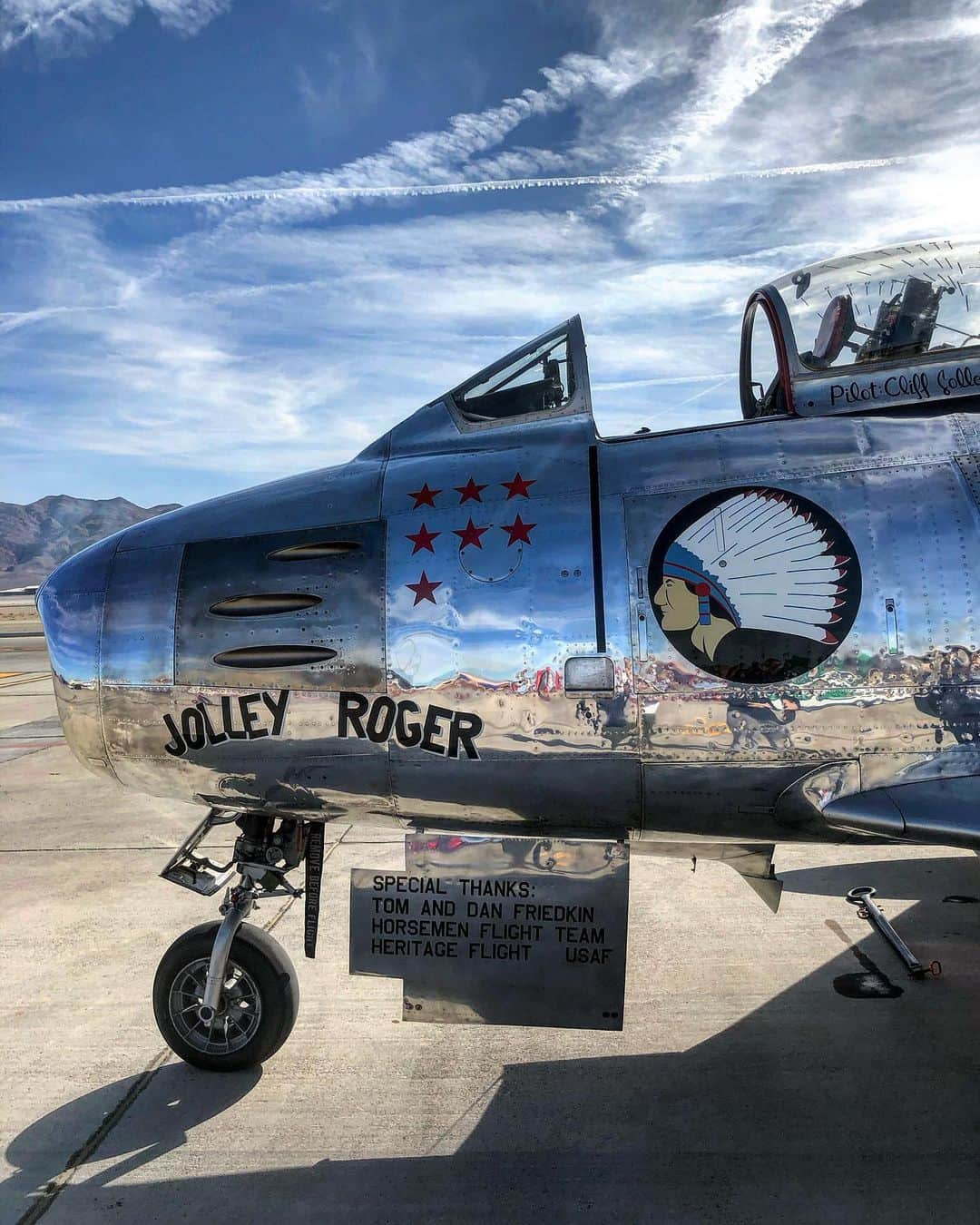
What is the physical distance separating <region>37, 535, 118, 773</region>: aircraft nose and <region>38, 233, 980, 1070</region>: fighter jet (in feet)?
0.04

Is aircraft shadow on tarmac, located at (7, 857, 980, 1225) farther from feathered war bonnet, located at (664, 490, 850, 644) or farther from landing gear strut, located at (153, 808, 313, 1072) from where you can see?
feathered war bonnet, located at (664, 490, 850, 644)

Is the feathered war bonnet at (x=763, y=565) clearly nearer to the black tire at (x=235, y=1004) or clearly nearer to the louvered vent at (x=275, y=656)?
the louvered vent at (x=275, y=656)

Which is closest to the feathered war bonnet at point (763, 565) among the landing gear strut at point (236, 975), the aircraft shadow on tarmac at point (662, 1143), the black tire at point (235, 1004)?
the aircraft shadow on tarmac at point (662, 1143)

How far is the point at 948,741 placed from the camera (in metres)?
3.47

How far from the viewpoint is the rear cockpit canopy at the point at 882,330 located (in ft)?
13.3

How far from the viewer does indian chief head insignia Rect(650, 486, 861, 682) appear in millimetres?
3496

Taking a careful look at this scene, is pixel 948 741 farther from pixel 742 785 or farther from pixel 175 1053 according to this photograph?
pixel 175 1053

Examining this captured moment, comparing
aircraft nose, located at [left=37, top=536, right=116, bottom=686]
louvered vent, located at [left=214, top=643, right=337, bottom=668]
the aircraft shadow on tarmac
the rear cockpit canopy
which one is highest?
the rear cockpit canopy

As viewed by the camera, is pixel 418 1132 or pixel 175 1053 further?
pixel 175 1053

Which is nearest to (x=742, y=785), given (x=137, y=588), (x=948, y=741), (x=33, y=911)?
(x=948, y=741)

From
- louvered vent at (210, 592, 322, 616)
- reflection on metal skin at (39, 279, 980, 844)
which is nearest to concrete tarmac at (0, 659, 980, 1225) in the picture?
reflection on metal skin at (39, 279, 980, 844)

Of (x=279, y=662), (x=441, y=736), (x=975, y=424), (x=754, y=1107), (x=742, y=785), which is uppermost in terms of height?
(x=975, y=424)

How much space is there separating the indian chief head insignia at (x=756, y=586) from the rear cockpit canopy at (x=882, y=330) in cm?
81

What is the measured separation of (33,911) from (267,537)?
4.37 metres
